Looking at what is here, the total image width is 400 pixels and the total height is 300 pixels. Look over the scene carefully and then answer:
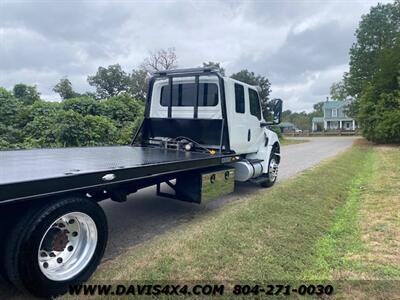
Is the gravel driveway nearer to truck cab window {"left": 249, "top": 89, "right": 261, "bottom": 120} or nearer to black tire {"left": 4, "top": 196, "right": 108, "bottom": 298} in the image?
black tire {"left": 4, "top": 196, "right": 108, "bottom": 298}

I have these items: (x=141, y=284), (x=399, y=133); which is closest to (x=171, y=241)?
(x=141, y=284)

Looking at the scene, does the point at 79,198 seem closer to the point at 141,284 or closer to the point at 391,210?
the point at 141,284

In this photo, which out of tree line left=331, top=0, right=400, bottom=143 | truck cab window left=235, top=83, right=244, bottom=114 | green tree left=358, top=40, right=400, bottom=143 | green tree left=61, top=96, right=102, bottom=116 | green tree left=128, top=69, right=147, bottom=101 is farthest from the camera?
green tree left=128, top=69, right=147, bottom=101

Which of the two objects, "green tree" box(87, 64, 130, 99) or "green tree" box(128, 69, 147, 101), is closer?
"green tree" box(128, 69, 147, 101)

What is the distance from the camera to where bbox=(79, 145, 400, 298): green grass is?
373 cm

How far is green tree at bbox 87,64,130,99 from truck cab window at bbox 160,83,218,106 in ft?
127

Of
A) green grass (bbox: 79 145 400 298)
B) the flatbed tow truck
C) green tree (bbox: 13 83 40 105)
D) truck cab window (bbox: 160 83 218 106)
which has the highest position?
green tree (bbox: 13 83 40 105)

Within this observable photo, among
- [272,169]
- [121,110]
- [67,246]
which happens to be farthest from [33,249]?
[121,110]

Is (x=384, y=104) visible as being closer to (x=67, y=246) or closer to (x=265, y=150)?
(x=265, y=150)

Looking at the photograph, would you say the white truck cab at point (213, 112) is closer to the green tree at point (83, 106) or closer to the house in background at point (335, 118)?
the green tree at point (83, 106)

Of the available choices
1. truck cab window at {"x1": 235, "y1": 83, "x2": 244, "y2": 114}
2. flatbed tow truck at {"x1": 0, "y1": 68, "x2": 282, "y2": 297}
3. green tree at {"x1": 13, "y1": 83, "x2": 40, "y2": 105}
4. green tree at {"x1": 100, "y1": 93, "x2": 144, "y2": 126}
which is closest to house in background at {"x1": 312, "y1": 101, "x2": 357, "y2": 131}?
green tree at {"x1": 100, "y1": 93, "x2": 144, "y2": 126}

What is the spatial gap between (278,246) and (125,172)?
2.30 meters

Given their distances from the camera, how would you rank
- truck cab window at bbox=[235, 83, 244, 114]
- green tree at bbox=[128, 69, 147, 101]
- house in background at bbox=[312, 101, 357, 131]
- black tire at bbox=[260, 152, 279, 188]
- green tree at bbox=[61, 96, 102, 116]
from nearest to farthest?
truck cab window at bbox=[235, 83, 244, 114] < black tire at bbox=[260, 152, 279, 188] < green tree at bbox=[61, 96, 102, 116] < green tree at bbox=[128, 69, 147, 101] < house in background at bbox=[312, 101, 357, 131]

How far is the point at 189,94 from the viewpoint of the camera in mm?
7219
